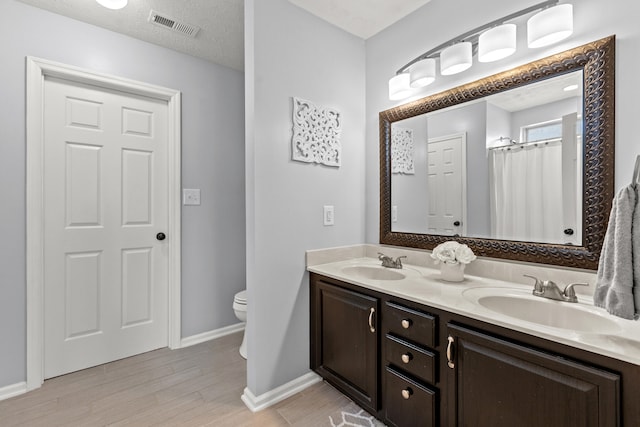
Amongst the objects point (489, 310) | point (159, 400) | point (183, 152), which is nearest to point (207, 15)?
point (183, 152)

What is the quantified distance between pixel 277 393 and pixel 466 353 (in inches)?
46.3

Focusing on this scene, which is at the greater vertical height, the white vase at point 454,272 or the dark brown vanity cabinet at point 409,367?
the white vase at point 454,272

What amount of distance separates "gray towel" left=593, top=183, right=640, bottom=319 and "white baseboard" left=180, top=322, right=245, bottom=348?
8.51ft

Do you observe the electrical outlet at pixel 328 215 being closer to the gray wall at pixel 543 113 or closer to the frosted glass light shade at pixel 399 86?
the frosted glass light shade at pixel 399 86

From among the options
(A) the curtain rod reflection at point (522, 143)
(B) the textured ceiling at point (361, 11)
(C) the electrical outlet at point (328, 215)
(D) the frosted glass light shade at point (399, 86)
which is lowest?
(C) the electrical outlet at point (328, 215)

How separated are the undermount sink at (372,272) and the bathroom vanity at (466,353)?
12 millimetres

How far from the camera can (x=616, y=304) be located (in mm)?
925

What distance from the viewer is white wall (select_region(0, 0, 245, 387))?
71.2 inches

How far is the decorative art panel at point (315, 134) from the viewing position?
185cm

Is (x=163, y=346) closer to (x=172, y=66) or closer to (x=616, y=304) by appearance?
(x=172, y=66)

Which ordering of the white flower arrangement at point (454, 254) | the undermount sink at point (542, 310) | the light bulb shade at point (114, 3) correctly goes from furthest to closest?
1. the light bulb shade at point (114, 3)
2. the white flower arrangement at point (454, 254)
3. the undermount sink at point (542, 310)

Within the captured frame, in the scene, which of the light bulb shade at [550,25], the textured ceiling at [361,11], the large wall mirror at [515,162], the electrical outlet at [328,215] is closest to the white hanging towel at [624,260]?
the large wall mirror at [515,162]

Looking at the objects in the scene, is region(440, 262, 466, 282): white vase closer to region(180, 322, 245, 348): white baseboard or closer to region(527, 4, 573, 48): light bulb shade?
region(527, 4, 573, 48): light bulb shade

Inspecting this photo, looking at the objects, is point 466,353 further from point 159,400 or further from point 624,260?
point 159,400
